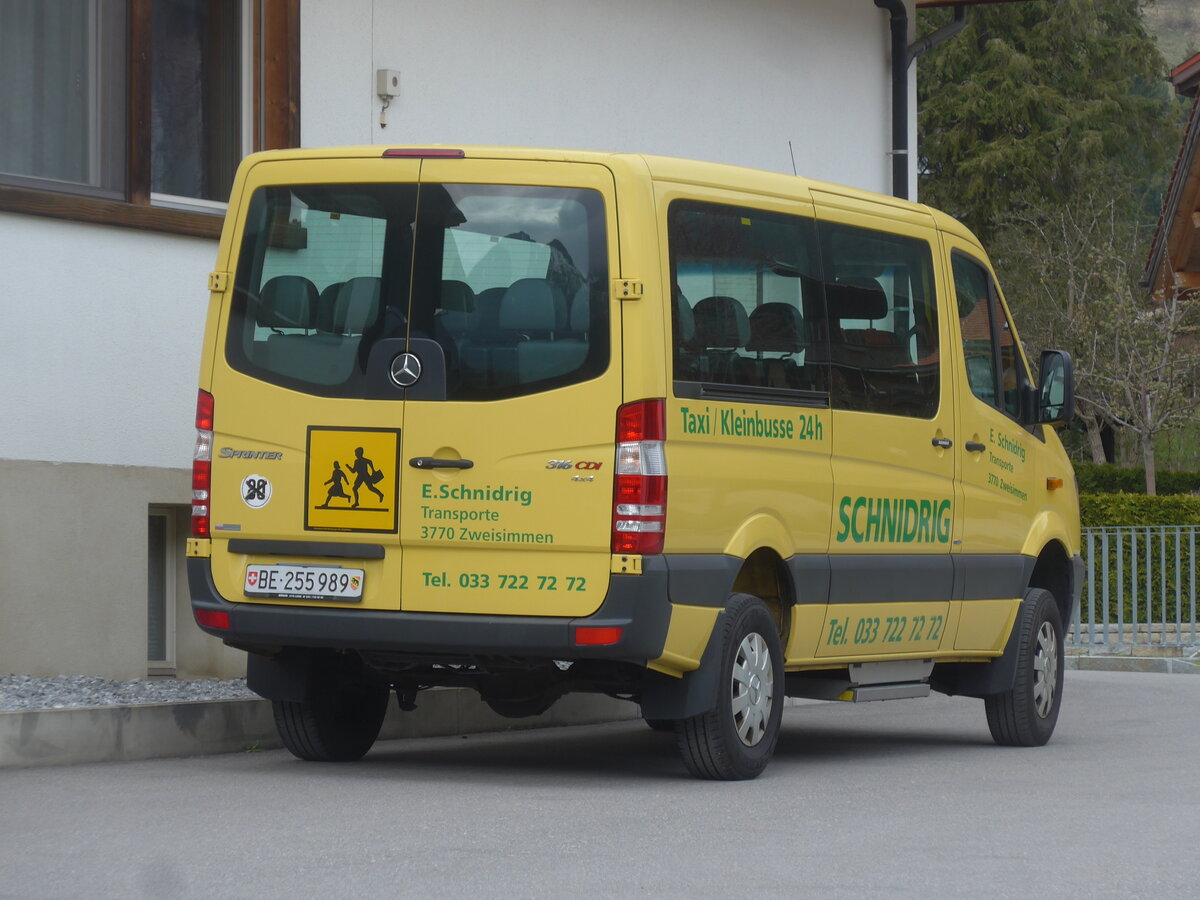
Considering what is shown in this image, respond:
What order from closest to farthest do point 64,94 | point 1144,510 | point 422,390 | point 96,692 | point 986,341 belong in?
point 422,390 < point 96,692 < point 986,341 < point 64,94 < point 1144,510

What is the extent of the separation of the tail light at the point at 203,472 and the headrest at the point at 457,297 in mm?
1099

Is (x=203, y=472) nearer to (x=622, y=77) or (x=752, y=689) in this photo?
(x=752, y=689)

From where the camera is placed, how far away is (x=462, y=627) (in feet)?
27.0

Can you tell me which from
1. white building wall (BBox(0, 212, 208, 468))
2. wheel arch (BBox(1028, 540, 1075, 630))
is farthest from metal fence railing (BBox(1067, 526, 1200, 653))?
white building wall (BBox(0, 212, 208, 468))

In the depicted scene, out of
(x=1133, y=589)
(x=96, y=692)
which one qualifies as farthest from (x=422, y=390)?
(x=1133, y=589)

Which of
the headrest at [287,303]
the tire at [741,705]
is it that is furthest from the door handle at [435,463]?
the tire at [741,705]

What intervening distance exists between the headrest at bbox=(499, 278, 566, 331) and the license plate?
1.16 m

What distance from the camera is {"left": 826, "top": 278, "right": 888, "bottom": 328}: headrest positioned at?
9383 millimetres

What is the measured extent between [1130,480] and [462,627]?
34.8 m

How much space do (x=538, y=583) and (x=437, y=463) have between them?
2.02 ft

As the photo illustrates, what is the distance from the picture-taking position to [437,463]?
828 centimetres

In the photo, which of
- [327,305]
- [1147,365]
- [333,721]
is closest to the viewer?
[327,305]

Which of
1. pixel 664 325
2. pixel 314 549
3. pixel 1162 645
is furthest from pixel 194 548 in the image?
pixel 1162 645

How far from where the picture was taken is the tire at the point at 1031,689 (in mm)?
10812
